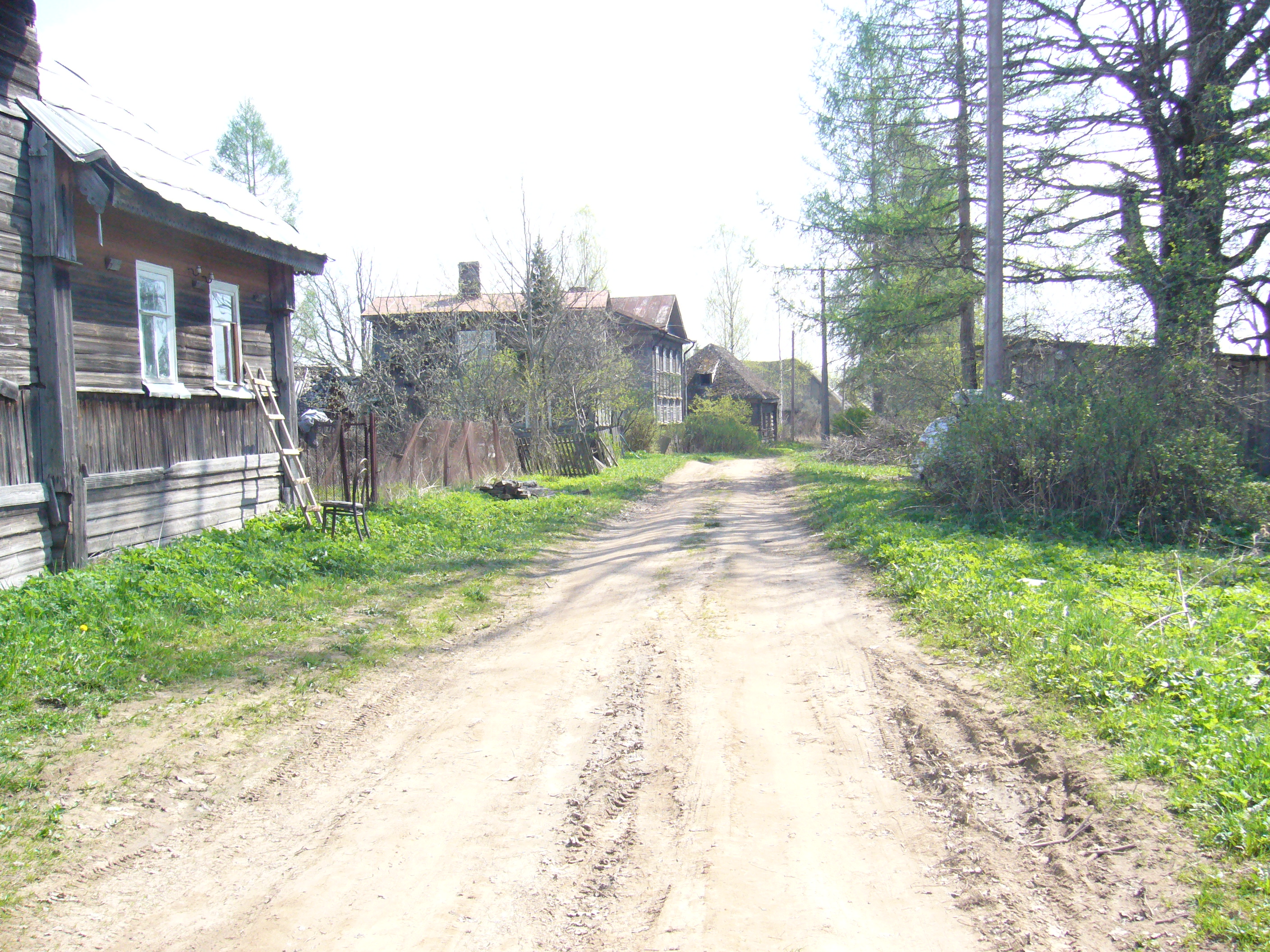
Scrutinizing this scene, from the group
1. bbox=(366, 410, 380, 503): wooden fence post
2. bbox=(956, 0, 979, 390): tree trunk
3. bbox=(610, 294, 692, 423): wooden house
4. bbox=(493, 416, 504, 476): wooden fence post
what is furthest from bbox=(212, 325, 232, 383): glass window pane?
bbox=(610, 294, 692, 423): wooden house

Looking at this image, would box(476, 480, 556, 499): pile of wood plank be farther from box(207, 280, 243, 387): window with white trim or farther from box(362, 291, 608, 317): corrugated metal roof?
box(362, 291, 608, 317): corrugated metal roof

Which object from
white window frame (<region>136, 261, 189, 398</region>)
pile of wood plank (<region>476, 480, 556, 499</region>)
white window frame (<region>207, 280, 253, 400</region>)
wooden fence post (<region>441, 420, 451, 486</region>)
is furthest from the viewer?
A: wooden fence post (<region>441, 420, 451, 486</region>)

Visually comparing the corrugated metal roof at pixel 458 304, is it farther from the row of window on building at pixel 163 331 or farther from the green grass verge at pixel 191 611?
the green grass verge at pixel 191 611

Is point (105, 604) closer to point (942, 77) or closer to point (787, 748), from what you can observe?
point (787, 748)

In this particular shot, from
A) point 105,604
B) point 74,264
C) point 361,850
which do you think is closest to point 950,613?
point 361,850

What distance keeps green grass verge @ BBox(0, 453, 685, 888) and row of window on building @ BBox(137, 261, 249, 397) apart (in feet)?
6.22

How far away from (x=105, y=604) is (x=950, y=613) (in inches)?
279

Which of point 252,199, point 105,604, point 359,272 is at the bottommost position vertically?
point 105,604

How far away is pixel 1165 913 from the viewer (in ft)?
9.90

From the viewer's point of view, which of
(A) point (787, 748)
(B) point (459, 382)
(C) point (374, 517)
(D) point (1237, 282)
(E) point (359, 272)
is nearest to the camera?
(A) point (787, 748)

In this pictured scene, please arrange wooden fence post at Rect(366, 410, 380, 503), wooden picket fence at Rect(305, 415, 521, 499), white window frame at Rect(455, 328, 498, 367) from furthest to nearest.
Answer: white window frame at Rect(455, 328, 498, 367)
wooden picket fence at Rect(305, 415, 521, 499)
wooden fence post at Rect(366, 410, 380, 503)

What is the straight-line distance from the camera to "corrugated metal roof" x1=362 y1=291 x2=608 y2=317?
2386 cm

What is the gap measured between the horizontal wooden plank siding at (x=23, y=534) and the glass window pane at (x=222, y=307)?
13.5 feet

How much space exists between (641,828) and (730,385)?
45808 millimetres
